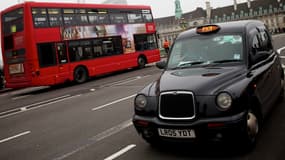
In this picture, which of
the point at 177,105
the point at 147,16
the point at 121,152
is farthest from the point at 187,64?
the point at 147,16

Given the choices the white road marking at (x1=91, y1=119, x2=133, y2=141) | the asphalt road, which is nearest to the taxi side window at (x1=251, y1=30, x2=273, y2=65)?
the asphalt road

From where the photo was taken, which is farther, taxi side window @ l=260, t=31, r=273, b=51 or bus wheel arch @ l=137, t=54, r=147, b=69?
bus wheel arch @ l=137, t=54, r=147, b=69

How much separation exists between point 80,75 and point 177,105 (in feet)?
45.5

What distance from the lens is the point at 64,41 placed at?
1702cm

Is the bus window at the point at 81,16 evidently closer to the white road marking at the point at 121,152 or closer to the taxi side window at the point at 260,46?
the taxi side window at the point at 260,46

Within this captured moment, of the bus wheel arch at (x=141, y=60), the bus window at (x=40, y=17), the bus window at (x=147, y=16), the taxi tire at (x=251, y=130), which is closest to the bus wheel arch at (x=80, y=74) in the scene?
the bus window at (x=40, y=17)

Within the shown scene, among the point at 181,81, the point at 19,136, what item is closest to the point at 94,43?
the point at 19,136

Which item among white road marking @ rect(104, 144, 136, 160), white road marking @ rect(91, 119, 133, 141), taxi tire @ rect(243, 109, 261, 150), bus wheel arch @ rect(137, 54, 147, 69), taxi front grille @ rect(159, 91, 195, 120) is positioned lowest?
white road marking @ rect(104, 144, 136, 160)

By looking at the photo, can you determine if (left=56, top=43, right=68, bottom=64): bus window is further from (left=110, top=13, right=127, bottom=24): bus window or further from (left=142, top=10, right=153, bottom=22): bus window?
(left=142, top=10, right=153, bottom=22): bus window

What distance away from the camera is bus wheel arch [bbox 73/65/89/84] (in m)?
17.5

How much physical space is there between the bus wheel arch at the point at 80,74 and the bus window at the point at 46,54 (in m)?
1.47

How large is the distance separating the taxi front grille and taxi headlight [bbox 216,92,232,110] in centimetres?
33

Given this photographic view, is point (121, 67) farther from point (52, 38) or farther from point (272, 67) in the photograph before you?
point (272, 67)

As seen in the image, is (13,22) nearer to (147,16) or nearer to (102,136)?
(147,16)
